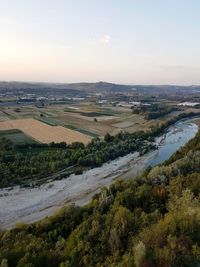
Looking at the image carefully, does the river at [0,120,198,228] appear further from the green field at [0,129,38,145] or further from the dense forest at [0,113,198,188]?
the green field at [0,129,38,145]

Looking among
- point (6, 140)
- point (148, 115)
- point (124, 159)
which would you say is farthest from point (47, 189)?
point (148, 115)

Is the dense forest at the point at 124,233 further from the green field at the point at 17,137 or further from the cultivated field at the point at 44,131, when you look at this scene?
the cultivated field at the point at 44,131

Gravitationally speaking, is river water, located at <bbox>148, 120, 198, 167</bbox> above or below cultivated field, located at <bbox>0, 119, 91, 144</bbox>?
below

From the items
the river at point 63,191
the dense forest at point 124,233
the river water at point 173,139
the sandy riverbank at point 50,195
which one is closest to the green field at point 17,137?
the river at point 63,191

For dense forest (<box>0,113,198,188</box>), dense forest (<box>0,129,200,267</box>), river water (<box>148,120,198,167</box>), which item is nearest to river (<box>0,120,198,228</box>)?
river water (<box>148,120,198,167</box>)

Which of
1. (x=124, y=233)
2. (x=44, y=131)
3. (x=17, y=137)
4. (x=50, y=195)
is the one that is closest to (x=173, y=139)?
(x=44, y=131)

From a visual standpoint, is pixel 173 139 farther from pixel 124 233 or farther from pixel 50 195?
pixel 124 233

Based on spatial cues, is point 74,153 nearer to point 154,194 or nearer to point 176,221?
point 154,194
